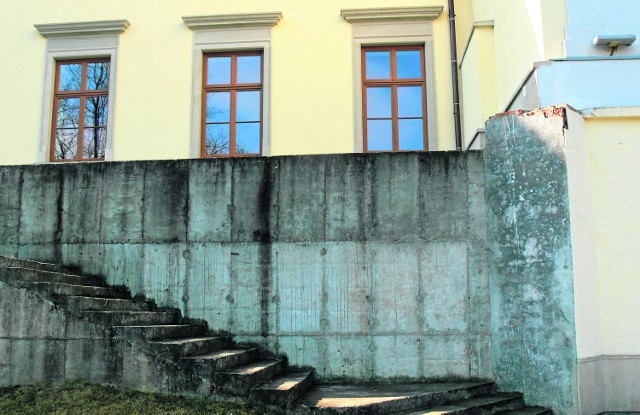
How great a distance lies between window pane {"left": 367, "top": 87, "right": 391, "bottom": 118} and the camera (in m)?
10.2

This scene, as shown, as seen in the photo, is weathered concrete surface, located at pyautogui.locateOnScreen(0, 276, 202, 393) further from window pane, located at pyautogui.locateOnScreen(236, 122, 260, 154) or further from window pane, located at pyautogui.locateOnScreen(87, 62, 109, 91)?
window pane, located at pyautogui.locateOnScreen(87, 62, 109, 91)

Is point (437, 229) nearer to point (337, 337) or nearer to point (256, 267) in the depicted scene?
point (337, 337)

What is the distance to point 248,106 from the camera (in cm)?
1038

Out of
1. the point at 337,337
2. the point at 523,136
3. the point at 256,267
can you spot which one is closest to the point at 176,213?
the point at 256,267

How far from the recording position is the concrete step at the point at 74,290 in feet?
19.2

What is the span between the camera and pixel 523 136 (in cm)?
657

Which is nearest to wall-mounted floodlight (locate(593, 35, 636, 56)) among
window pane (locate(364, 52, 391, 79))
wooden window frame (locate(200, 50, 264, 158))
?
window pane (locate(364, 52, 391, 79))

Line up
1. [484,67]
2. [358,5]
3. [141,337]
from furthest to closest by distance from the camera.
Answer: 1. [358,5]
2. [484,67]
3. [141,337]

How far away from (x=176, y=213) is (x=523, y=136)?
13.6ft

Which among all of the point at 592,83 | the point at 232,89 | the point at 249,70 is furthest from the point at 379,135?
the point at 592,83

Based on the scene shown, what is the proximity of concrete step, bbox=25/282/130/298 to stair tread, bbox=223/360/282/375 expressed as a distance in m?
1.89

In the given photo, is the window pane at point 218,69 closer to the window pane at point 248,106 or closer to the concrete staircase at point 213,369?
the window pane at point 248,106

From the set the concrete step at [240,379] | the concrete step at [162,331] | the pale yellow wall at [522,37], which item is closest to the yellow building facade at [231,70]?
the pale yellow wall at [522,37]

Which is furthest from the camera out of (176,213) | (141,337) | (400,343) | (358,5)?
(358,5)
